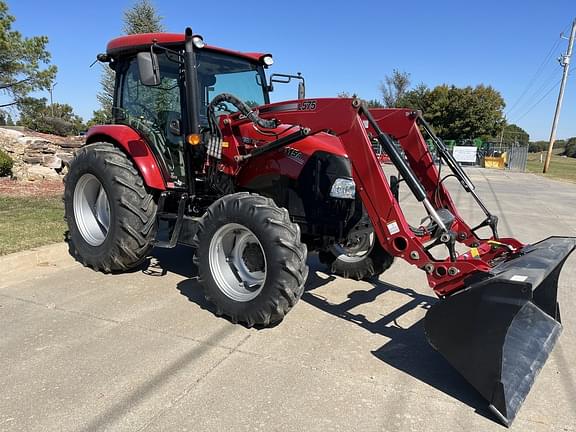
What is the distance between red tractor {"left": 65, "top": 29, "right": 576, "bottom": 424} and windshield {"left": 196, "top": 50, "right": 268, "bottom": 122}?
2 centimetres

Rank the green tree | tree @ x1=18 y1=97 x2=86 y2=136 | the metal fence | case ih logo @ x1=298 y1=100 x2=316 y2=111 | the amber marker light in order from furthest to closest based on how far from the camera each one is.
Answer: the green tree < the metal fence < tree @ x1=18 y1=97 x2=86 y2=136 < the amber marker light < case ih logo @ x1=298 y1=100 x2=316 y2=111

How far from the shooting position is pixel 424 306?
4.50 m

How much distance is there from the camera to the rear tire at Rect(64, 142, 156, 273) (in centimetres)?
469

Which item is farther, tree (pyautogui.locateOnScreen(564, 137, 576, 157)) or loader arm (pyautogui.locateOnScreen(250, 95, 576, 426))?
tree (pyautogui.locateOnScreen(564, 137, 576, 157))

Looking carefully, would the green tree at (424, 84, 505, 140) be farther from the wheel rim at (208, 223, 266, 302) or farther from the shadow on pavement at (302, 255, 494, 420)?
the wheel rim at (208, 223, 266, 302)

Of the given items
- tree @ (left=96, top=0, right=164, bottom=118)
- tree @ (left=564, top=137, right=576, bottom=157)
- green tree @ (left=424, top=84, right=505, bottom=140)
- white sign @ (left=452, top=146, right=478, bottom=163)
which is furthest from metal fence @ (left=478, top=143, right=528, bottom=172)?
tree @ (left=564, top=137, right=576, bottom=157)

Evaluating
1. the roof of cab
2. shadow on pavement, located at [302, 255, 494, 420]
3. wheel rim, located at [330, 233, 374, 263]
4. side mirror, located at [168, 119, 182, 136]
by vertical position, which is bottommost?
shadow on pavement, located at [302, 255, 494, 420]

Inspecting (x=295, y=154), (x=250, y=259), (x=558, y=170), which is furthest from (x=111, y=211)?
(x=558, y=170)

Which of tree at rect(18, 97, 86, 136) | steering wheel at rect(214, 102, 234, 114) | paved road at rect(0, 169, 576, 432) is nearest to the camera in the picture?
paved road at rect(0, 169, 576, 432)

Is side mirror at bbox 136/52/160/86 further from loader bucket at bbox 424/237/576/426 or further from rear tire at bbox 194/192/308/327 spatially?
loader bucket at bbox 424/237/576/426

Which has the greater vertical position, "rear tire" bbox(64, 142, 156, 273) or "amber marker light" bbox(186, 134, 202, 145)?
"amber marker light" bbox(186, 134, 202, 145)

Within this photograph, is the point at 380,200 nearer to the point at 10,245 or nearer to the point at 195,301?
the point at 195,301

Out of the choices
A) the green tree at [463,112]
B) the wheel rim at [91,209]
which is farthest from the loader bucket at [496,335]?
the green tree at [463,112]

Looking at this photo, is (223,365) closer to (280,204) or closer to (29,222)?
(280,204)
